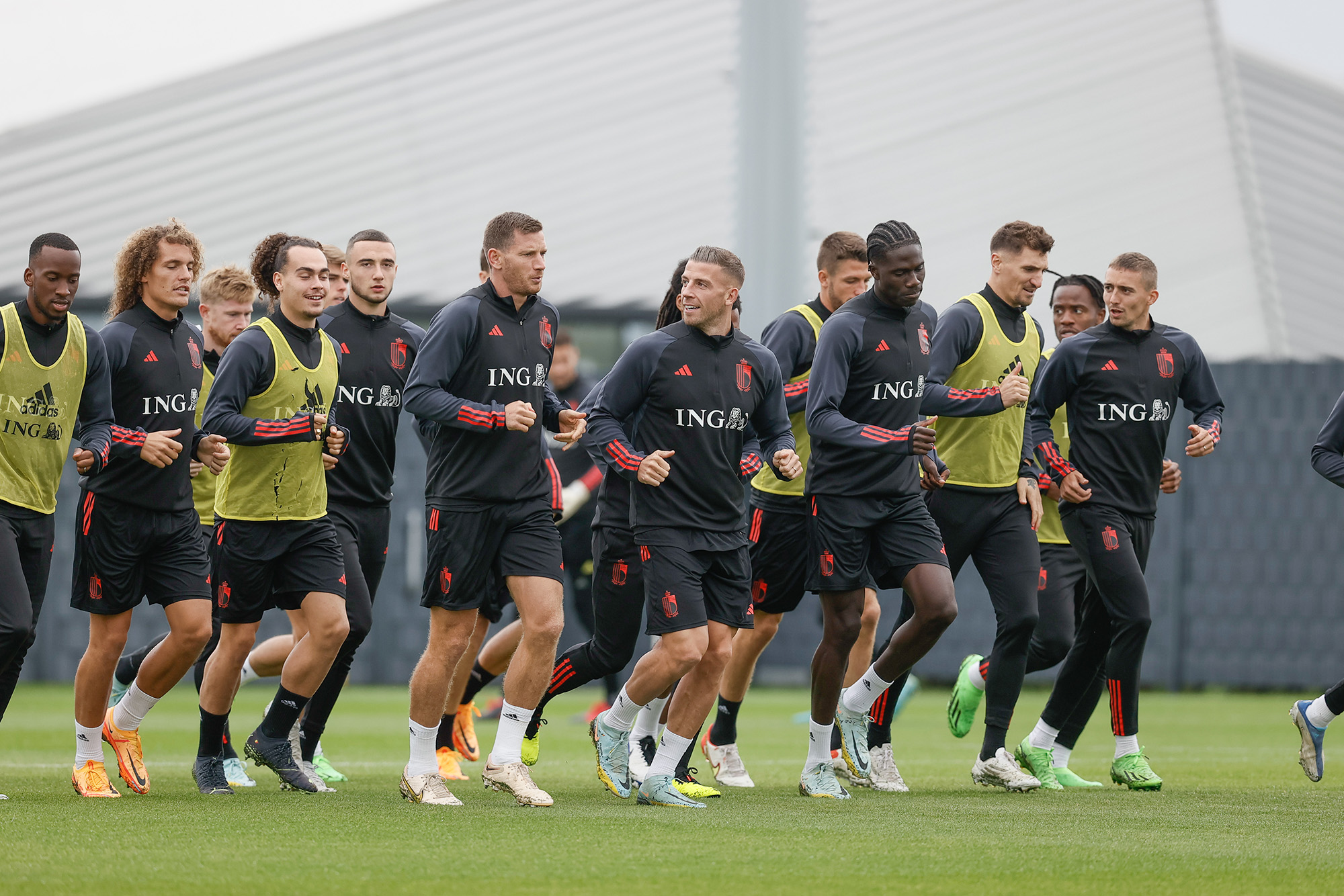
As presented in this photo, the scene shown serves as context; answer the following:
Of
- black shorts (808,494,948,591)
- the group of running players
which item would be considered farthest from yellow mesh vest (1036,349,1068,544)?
black shorts (808,494,948,591)

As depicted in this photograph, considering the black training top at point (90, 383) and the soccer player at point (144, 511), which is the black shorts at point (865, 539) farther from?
the black training top at point (90, 383)

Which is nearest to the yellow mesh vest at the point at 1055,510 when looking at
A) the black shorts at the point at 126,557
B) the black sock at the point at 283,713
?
the black sock at the point at 283,713

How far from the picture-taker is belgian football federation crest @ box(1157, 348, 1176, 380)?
306 inches

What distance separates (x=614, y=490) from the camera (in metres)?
7.11

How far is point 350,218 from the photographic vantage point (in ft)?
61.6

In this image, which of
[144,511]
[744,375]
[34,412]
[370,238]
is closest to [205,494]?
[144,511]

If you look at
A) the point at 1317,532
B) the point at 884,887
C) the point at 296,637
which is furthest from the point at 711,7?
the point at 884,887

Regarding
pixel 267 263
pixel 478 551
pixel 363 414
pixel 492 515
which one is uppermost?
pixel 267 263

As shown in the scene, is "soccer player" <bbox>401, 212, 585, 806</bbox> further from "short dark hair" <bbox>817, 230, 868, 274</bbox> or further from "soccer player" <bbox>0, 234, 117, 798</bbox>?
"short dark hair" <bbox>817, 230, 868, 274</bbox>

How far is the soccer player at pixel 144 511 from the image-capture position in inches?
269

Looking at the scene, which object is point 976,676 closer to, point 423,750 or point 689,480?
point 689,480

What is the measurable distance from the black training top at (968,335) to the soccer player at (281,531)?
269 centimetres

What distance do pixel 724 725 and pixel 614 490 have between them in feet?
4.82

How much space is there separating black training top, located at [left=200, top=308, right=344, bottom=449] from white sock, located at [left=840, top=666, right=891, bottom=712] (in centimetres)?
255
